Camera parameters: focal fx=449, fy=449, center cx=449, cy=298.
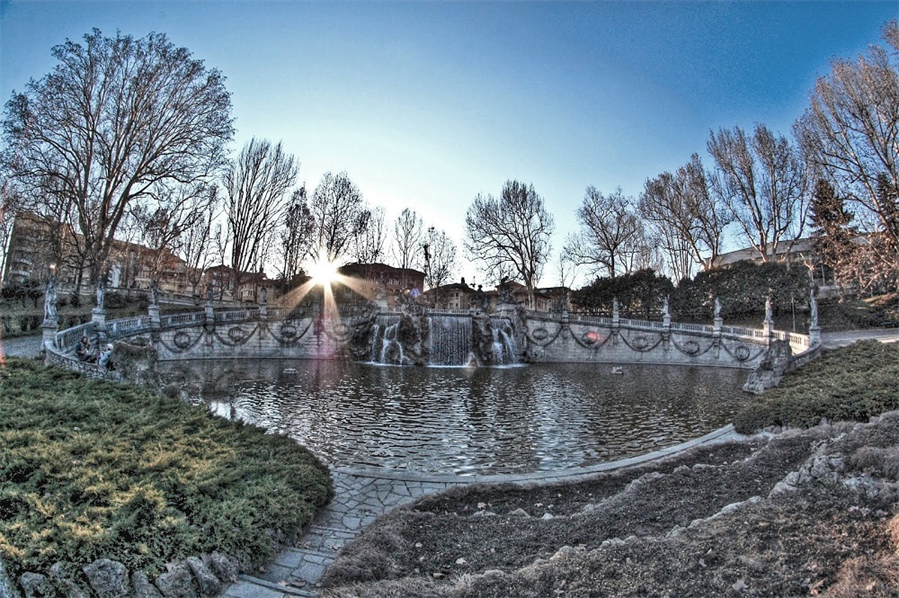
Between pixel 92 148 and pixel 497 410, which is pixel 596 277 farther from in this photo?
pixel 92 148

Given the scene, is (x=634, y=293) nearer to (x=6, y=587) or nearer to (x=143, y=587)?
(x=143, y=587)

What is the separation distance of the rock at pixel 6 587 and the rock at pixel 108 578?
0.46 m

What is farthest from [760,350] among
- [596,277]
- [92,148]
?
[92,148]

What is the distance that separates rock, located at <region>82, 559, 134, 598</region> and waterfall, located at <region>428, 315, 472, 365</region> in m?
26.7

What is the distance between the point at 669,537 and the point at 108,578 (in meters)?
5.00

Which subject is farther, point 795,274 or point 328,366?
point 795,274

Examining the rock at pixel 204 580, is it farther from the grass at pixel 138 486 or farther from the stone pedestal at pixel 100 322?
the stone pedestal at pixel 100 322

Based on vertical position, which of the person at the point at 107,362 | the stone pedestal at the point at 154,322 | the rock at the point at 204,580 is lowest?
the rock at the point at 204,580

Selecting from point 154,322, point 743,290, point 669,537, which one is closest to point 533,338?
point 743,290

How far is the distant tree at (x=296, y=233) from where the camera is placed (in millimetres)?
43375

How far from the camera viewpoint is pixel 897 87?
60.0ft

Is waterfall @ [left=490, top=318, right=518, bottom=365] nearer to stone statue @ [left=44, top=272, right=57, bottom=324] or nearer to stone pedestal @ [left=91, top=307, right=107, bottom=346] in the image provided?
stone pedestal @ [left=91, top=307, right=107, bottom=346]

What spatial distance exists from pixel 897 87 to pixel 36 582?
28.3 m

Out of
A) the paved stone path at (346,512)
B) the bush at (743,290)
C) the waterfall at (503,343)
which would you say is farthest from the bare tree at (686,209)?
the paved stone path at (346,512)
